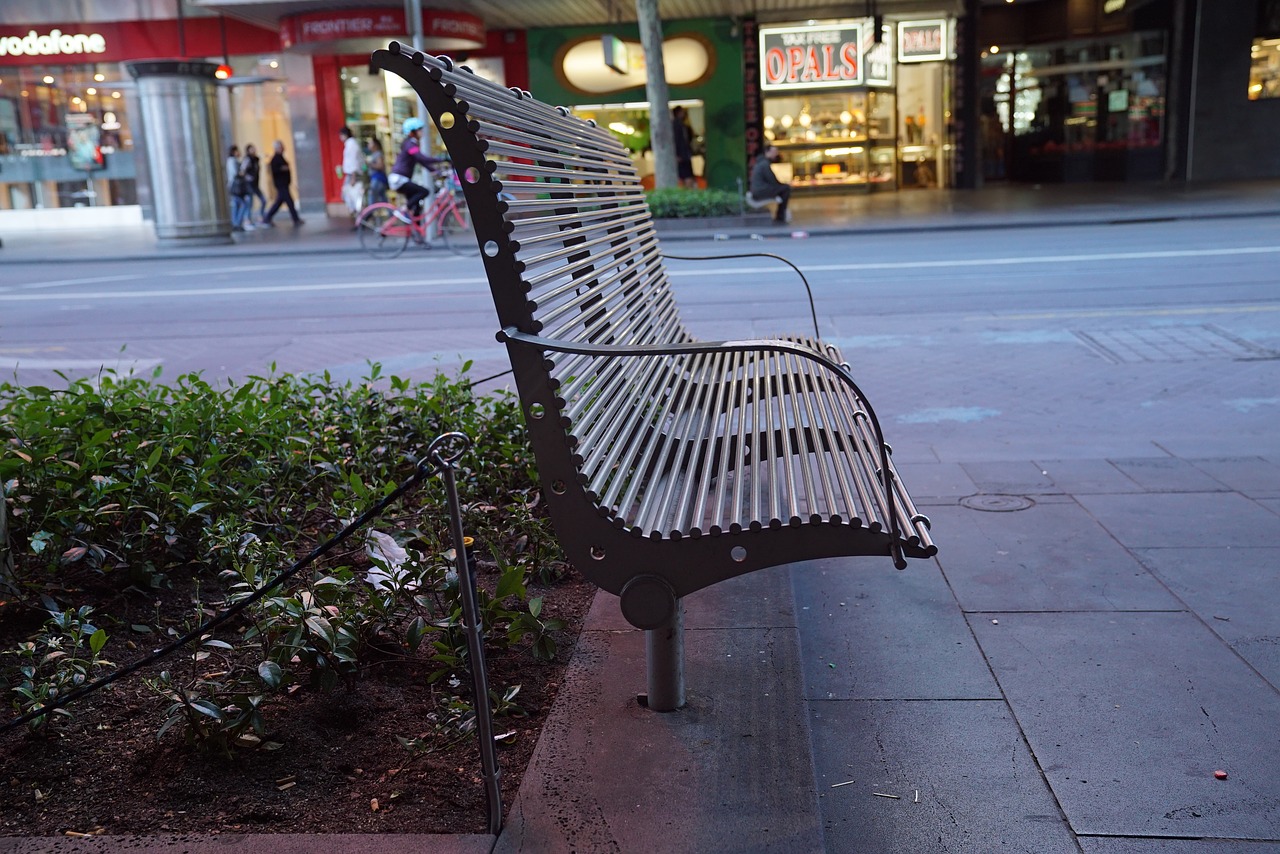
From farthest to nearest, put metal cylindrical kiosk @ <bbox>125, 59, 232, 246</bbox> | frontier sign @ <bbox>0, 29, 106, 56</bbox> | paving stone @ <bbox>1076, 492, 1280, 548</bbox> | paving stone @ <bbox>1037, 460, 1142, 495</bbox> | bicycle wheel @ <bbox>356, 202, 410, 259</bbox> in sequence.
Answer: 1. frontier sign @ <bbox>0, 29, 106, 56</bbox>
2. metal cylindrical kiosk @ <bbox>125, 59, 232, 246</bbox>
3. bicycle wheel @ <bbox>356, 202, 410, 259</bbox>
4. paving stone @ <bbox>1037, 460, 1142, 495</bbox>
5. paving stone @ <bbox>1076, 492, 1280, 548</bbox>

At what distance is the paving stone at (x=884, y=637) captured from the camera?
3180 millimetres

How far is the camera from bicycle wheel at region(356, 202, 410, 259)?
747 inches

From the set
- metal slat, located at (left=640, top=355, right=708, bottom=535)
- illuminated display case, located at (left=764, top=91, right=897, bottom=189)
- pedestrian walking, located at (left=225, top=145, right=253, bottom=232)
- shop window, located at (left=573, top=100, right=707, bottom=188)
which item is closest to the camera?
metal slat, located at (left=640, top=355, right=708, bottom=535)

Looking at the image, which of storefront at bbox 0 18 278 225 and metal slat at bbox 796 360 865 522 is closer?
metal slat at bbox 796 360 865 522

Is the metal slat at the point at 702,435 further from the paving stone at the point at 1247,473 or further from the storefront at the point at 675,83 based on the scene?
the storefront at the point at 675,83

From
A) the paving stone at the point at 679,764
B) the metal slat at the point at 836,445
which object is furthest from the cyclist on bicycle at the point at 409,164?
the paving stone at the point at 679,764

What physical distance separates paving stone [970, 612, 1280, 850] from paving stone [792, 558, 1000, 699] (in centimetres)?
10

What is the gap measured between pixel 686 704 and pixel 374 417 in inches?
105

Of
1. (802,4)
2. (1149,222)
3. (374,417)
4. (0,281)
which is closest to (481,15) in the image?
(802,4)

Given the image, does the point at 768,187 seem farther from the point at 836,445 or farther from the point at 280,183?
the point at 836,445

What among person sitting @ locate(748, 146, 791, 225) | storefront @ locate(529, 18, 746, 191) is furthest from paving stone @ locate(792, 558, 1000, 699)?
storefront @ locate(529, 18, 746, 191)

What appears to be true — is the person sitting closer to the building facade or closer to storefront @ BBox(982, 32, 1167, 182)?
the building facade

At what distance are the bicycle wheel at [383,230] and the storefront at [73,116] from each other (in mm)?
13229

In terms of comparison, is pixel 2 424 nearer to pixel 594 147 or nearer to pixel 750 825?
pixel 594 147
